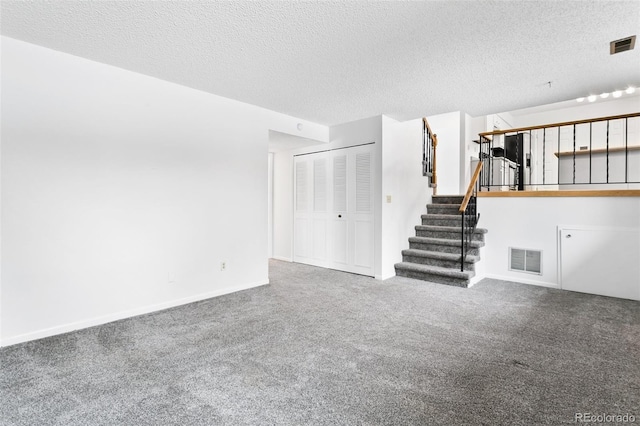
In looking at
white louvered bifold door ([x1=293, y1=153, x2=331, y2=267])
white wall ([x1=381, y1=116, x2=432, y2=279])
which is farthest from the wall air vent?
white louvered bifold door ([x1=293, y1=153, x2=331, y2=267])

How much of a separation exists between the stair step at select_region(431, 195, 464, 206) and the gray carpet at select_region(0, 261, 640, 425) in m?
2.34

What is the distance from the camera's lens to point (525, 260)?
14.5 ft

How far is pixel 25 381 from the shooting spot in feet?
6.57

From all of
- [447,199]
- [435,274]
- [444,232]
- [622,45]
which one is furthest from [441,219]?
[622,45]

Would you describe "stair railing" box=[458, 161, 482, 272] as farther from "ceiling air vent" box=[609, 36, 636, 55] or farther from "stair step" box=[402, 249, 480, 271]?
"ceiling air vent" box=[609, 36, 636, 55]

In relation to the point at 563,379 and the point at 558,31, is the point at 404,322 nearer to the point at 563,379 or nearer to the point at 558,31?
the point at 563,379

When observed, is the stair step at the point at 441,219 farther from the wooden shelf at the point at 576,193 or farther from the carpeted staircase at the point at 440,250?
the wooden shelf at the point at 576,193

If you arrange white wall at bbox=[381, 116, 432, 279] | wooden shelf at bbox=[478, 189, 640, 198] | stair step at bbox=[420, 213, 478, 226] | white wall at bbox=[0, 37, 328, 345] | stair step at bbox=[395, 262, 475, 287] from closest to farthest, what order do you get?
white wall at bbox=[0, 37, 328, 345] < wooden shelf at bbox=[478, 189, 640, 198] < stair step at bbox=[395, 262, 475, 287] < white wall at bbox=[381, 116, 432, 279] < stair step at bbox=[420, 213, 478, 226]

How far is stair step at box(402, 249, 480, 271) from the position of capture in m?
4.40

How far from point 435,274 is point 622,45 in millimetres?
3012

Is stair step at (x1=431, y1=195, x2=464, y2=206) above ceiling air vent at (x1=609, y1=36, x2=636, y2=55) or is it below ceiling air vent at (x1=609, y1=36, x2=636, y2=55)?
below

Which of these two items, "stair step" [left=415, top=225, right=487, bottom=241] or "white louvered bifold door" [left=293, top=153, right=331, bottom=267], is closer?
"stair step" [left=415, top=225, right=487, bottom=241]

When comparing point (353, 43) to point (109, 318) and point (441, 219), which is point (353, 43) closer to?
point (109, 318)

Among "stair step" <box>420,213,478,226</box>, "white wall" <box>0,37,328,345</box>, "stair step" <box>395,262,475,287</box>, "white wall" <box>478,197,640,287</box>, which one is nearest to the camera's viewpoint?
"white wall" <box>0,37,328,345</box>
